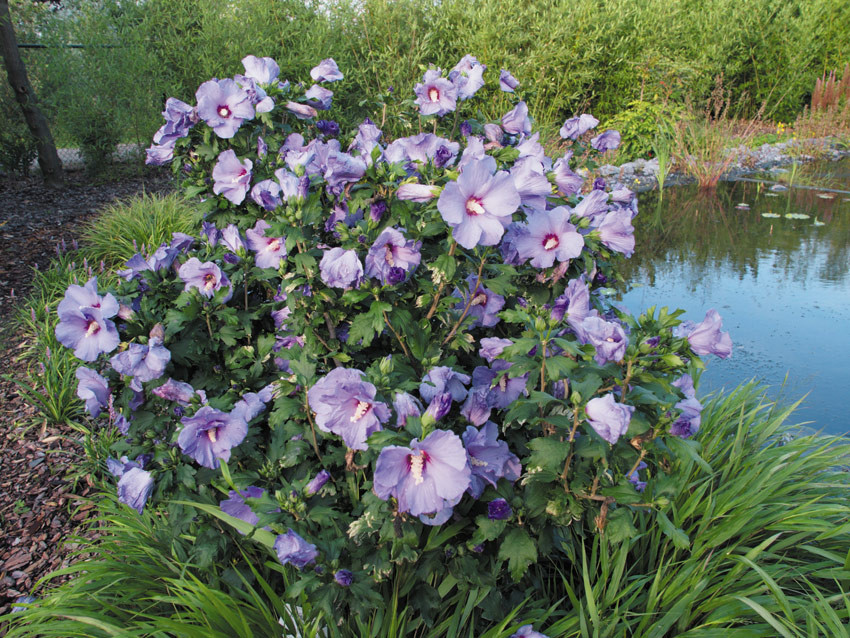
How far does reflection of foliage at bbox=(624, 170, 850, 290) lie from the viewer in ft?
15.3

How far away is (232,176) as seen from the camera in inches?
72.6

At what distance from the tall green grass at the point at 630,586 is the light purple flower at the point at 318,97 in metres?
1.55

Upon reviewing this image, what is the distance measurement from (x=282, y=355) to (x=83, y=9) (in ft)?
29.0

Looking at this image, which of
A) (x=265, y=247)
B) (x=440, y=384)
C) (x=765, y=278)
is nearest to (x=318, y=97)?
(x=265, y=247)

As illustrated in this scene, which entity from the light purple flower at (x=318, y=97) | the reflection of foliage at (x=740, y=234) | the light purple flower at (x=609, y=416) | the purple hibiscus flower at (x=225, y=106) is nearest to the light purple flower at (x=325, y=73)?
the light purple flower at (x=318, y=97)

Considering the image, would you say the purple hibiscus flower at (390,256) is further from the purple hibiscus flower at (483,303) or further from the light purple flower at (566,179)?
the light purple flower at (566,179)

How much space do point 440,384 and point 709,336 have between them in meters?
0.62

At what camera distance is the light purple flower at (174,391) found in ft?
4.73

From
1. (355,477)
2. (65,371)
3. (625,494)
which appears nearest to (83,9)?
(65,371)

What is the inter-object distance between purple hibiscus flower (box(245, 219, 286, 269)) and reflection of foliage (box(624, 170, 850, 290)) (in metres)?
3.52

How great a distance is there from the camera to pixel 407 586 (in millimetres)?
1418

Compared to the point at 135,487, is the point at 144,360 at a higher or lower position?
higher

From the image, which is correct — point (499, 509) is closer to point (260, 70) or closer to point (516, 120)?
point (516, 120)

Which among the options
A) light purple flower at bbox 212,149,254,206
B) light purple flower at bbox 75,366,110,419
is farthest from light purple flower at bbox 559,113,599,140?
light purple flower at bbox 75,366,110,419
